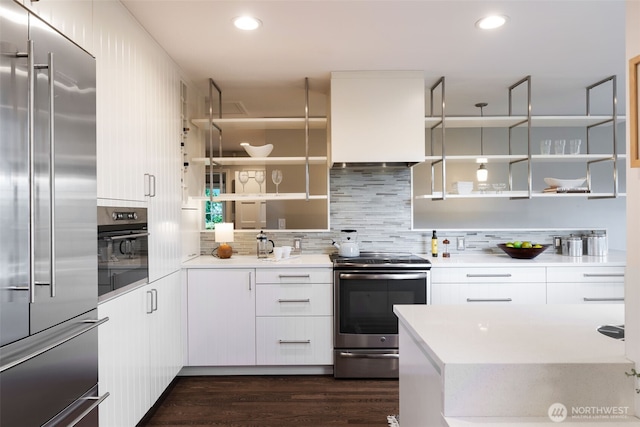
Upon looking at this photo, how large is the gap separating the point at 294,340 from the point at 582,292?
7.46 feet

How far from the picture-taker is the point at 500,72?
2852 mm

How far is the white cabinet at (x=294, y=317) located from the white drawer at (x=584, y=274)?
175 cm

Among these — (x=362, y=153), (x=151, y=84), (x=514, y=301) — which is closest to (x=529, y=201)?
(x=514, y=301)

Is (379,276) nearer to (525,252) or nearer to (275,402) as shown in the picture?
(275,402)

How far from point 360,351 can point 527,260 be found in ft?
5.11

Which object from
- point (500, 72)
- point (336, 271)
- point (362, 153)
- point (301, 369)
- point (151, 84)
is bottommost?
point (301, 369)

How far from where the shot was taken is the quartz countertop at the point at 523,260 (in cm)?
286

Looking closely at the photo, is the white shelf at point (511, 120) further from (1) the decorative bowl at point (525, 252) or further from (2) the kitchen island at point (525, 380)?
(2) the kitchen island at point (525, 380)

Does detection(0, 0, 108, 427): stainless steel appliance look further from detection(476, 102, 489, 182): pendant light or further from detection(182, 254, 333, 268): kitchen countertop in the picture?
detection(476, 102, 489, 182): pendant light

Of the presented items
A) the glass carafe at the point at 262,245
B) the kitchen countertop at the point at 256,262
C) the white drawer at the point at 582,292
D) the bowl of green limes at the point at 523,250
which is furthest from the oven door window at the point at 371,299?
the white drawer at the point at 582,292

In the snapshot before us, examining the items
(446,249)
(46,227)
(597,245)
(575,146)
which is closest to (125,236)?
(46,227)

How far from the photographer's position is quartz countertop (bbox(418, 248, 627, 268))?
2857mm

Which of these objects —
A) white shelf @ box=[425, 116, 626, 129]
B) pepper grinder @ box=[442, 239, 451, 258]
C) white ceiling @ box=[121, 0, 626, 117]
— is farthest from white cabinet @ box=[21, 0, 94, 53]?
pepper grinder @ box=[442, 239, 451, 258]

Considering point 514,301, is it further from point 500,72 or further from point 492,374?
point 492,374
